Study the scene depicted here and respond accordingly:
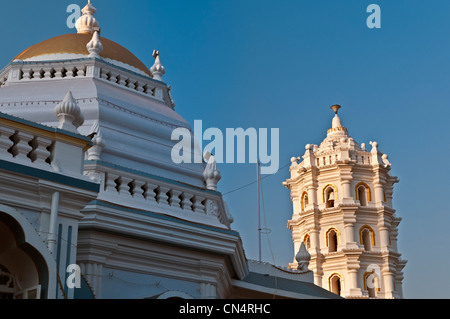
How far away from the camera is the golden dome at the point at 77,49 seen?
16766 millimetres

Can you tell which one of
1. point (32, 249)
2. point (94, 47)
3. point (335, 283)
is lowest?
point (32, 249)

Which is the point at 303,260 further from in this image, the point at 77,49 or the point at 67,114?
the point at 67,114

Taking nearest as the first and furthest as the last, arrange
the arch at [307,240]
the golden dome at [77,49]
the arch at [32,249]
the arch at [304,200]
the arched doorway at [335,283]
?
the arch at [32,249], the golden dome at [77,49], the arched doorway at [335,283], the arch at [307,240], the arch at [304,200]

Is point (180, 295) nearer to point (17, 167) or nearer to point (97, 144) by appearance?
point (97, 144)

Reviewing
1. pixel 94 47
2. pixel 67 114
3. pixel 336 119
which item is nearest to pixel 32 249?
pixel 67 114

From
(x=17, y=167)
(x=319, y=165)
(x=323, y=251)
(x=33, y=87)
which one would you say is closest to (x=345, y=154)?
(x=319, y=165)

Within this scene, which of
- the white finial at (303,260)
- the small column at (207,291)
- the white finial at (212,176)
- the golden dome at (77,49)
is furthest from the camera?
the white finial at (303,260)

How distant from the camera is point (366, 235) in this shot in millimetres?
38938

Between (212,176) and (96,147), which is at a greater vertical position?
(96,147)

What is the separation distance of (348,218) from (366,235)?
1526mm

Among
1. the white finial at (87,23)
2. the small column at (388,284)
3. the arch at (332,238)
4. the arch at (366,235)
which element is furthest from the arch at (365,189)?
the white finial at (87,23)

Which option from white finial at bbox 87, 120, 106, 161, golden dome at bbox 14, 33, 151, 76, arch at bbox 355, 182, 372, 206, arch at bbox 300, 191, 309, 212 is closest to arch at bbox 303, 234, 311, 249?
arch at bbox 300, 191, 309, 212

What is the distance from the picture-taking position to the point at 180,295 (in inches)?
475

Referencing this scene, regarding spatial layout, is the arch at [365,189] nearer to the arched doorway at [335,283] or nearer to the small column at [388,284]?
the small column at [388,284]
